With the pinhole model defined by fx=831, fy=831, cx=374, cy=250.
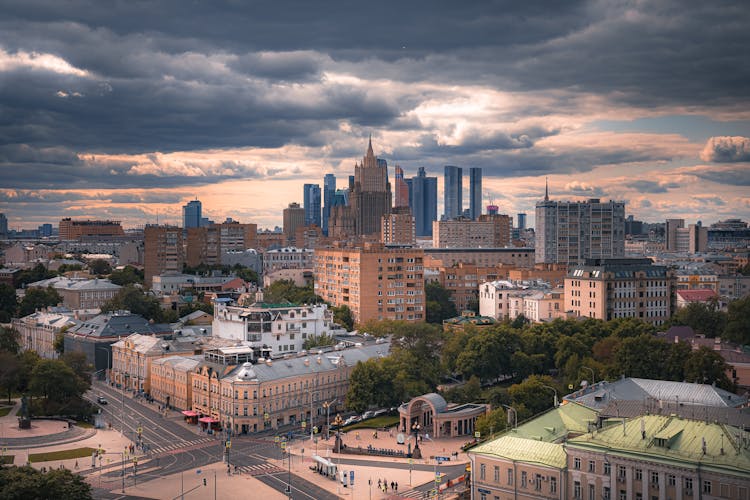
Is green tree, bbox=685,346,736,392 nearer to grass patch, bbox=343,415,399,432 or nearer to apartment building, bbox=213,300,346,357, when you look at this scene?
grass patch, bbox=343,415,399,432

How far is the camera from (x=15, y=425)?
286 feet

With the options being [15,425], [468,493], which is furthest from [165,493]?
[15,425]

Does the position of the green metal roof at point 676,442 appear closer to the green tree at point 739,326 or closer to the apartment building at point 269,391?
the apartment building at point 269,391

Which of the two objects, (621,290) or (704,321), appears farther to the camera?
(621,290)

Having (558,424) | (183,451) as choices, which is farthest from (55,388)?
(558,424)

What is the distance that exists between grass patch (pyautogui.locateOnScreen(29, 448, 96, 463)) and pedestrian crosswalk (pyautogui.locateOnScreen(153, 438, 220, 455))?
623cm

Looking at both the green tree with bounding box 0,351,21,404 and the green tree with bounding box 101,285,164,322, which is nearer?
the green tree with bounding box 0,351,21,404

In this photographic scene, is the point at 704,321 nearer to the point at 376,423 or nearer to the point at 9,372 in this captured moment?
the point at 376,423

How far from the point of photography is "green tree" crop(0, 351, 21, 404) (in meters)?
98.3

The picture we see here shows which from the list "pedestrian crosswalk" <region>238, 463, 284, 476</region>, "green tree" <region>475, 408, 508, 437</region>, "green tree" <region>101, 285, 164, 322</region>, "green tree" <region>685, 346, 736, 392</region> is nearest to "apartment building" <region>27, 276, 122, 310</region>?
"green tree" <region>101, 285, 164, 322</region>

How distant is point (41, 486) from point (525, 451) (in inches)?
1306

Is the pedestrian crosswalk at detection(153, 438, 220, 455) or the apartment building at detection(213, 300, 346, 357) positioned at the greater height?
the apartment building at detection(213, 300, 346, 357)

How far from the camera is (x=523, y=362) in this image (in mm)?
101688

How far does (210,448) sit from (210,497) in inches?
617
